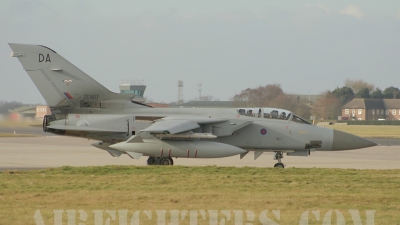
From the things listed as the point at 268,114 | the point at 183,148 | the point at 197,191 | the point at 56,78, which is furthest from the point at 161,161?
the point at 197,191

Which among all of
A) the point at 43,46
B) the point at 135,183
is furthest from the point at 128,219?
the point at 43,46

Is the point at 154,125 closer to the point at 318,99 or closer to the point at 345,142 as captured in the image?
the point at 345,142

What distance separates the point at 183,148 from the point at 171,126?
92 centimetres

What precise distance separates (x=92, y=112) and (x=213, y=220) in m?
11.0

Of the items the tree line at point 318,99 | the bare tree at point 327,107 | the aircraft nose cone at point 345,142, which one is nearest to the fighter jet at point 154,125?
the aircraft nose cone at point 345,142

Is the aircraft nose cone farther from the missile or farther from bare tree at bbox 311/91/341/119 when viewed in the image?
bare tree at bbox 311/91/341/119

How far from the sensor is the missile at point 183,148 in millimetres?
19250

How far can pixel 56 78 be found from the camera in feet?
64.3

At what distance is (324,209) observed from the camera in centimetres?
1097

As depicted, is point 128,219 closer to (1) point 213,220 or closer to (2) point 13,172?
(1) point 213,220

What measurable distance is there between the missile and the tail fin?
2004mm

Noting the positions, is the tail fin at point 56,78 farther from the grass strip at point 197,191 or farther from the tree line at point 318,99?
the tree line at point 318,99

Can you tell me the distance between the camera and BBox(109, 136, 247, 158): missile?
1925cm

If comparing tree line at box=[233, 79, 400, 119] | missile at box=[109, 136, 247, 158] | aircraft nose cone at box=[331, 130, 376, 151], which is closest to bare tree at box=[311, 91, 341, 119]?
tree line at box=[233, 79, 400, 119]
